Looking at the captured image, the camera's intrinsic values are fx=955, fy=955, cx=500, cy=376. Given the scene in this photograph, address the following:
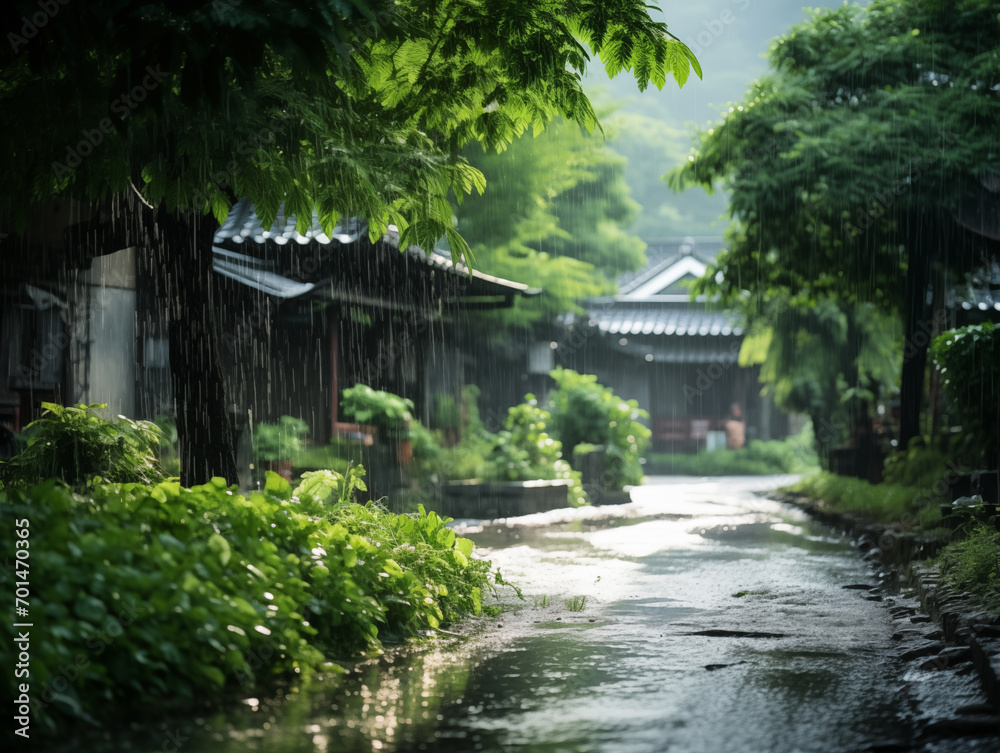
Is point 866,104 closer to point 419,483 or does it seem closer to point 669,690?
point 419,483

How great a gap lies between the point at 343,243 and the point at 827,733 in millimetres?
9674

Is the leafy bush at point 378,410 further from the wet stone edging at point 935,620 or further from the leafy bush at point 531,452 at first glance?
the wet stone edging at point 935,620

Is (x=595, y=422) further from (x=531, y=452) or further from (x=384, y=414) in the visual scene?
(x=384, y=414)

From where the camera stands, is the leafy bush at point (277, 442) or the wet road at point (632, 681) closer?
the wet road at point (632, 681)

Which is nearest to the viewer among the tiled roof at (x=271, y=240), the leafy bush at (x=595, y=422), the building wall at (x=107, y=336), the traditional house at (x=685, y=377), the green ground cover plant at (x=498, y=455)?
the building wall at (x=107, y=336)

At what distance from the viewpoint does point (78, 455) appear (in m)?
6.52

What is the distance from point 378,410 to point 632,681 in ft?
30.2

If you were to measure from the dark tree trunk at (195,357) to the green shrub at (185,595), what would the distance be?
3.14 feet

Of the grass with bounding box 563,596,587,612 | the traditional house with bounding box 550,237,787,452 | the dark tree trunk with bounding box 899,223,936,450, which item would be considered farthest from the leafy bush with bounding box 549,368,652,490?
the grass with bounding box 563,596,587,612

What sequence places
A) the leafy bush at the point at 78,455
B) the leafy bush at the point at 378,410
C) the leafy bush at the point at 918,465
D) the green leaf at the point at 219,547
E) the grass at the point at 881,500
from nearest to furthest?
the green leaf at the point at 219,547, the leafy bush at the point at 78,455, the grass at the point at 881,500, the leafy bush at the point at 918,465, the leafy bush at the point at 378,410

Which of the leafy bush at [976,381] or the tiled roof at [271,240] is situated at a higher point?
the tiled roof at [271,240]

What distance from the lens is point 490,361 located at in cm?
2303

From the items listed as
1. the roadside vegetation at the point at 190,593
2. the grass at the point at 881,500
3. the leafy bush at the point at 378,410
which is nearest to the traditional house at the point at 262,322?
the leafy bush at the point at 378,410

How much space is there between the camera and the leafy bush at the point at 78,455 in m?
6.55
